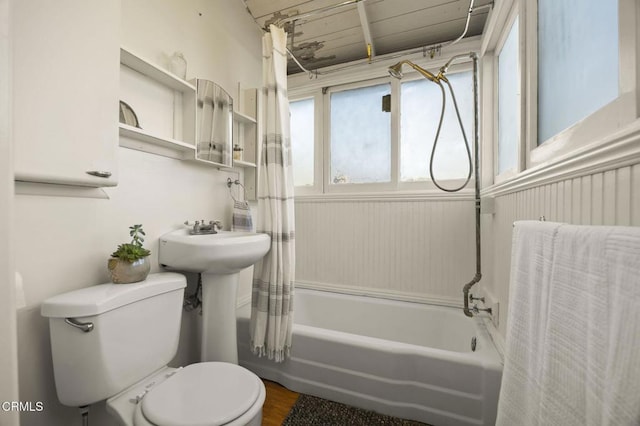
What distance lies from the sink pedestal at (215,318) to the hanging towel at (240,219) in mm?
427

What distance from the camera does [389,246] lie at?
6.04 ft

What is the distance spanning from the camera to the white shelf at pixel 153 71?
1013mm

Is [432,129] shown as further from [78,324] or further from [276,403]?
[78,324]

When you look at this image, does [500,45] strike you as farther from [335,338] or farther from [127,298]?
[127,298]

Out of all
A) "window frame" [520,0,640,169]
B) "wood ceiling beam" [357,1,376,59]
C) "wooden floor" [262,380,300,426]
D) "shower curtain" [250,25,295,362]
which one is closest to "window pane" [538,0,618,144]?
"window frame" [520,0,640,169]

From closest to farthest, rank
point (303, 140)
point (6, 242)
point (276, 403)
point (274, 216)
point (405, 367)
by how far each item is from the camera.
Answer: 1. point (6, 242)
2. point (405, 367)
3. point (276, 403)
4. point (274, 216)
5. point (303, 140)

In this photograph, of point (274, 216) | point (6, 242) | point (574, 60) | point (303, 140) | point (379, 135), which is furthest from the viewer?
point (303, 140)

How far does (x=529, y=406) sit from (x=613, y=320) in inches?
13.8

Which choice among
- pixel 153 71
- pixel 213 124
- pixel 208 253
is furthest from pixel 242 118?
pixel 208 253

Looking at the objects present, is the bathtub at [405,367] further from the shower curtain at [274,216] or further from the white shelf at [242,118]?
the white shelf at [242,118]

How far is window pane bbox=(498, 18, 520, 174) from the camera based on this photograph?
1.21 meters

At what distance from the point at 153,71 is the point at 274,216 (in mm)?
889

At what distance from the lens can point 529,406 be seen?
0.56 metres

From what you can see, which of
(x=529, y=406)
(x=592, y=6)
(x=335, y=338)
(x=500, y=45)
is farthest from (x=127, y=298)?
(x=500, y=45)
